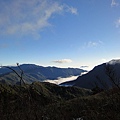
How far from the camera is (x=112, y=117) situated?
5285mm

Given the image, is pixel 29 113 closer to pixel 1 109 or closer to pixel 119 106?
pixel 1 109

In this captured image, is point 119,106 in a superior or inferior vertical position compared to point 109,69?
inferior

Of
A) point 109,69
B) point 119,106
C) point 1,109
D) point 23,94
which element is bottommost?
point 119,106

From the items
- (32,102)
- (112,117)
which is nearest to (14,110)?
(32,102)

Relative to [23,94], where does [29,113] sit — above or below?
below

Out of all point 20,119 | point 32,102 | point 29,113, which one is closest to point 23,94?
point 32,102

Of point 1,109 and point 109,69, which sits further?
point 1,109

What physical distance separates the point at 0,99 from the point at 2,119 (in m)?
0.62

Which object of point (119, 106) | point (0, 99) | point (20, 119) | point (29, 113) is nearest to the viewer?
point (29, 113)

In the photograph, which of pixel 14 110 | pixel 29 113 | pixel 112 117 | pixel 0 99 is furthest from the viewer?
pixel 14 110

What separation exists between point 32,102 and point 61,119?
2.27 metres

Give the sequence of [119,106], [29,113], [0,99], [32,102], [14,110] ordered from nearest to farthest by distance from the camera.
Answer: [32,102] < [29,113] < [0,99] < [14,110] < [119,106]

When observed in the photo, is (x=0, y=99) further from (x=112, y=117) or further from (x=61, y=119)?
(x=112, y=117)

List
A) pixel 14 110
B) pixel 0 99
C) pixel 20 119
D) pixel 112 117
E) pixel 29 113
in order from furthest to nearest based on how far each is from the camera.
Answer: pixel 14 110 < pixel 0 99 < pixel 20 119 < pixel 112 117 < pixel 29 113
